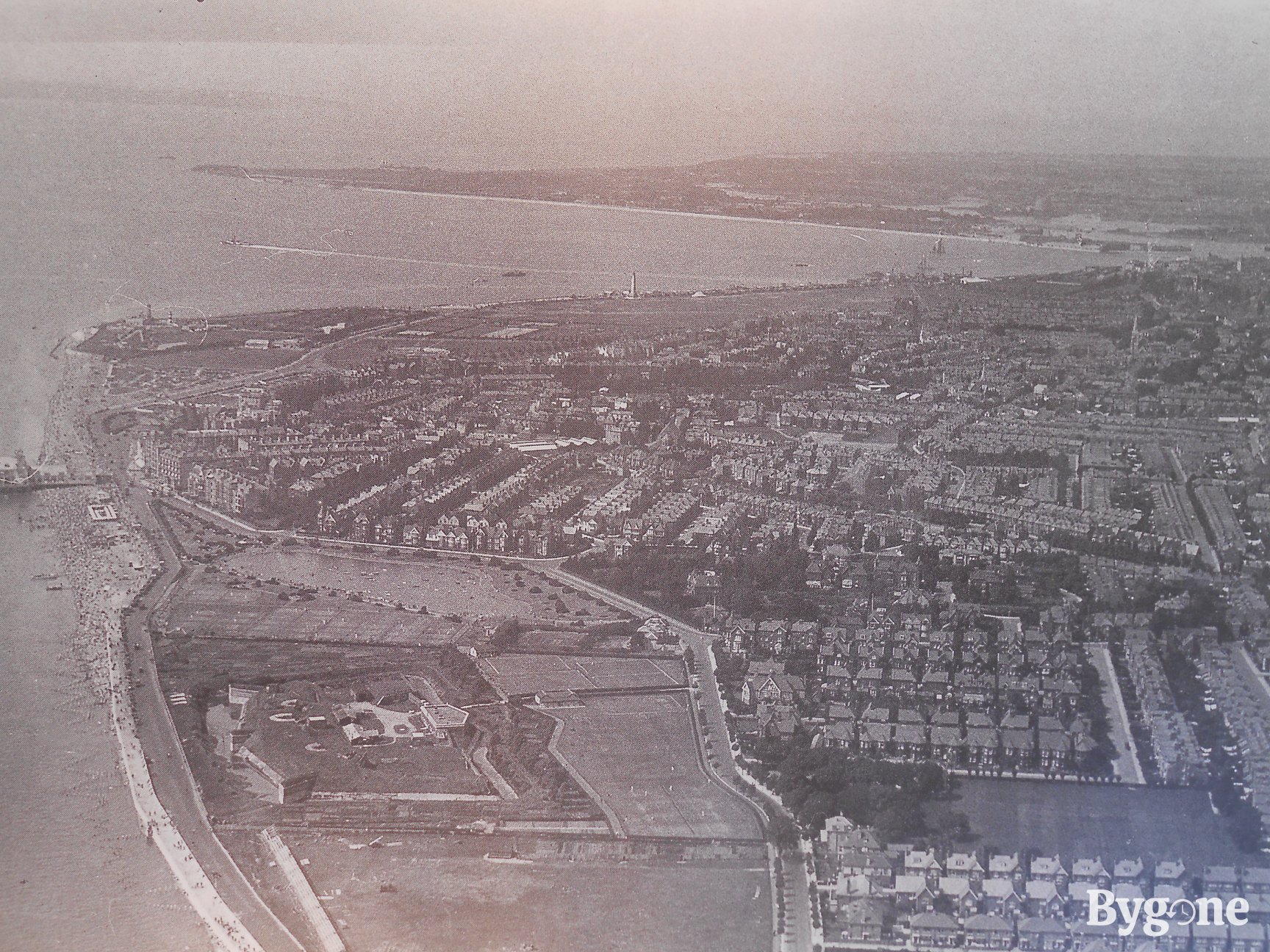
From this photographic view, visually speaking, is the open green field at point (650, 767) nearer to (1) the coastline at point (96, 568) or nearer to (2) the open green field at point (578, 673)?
(2) the open green field at point (578, 673)

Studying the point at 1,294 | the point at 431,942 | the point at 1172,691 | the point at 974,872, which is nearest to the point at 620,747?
the point at 431,942

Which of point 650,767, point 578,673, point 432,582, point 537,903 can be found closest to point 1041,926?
point 650,767

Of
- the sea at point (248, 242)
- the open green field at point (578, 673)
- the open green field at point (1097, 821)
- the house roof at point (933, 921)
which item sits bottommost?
the house roof at point (933, 921)

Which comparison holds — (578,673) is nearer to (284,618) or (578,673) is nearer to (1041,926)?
(284,618)

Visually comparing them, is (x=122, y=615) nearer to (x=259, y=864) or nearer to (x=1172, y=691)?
(x=259, y=864)

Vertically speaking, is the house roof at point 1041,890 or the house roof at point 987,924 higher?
the house roof at point 1041,890

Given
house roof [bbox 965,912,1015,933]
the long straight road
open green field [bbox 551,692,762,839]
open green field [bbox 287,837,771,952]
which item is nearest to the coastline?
the long straight road

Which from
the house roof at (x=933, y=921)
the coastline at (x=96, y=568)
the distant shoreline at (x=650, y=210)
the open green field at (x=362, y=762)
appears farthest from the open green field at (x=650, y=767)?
the distant shoreline at (x=650, y=210)
